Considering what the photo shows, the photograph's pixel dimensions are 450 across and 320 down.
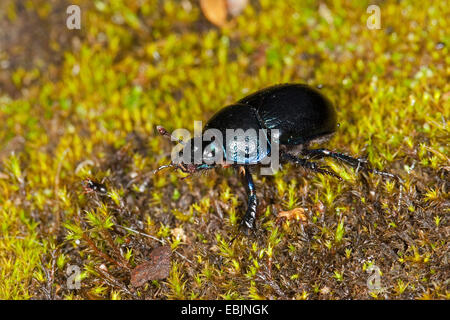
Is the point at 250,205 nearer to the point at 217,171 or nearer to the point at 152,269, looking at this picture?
the point at 217,171

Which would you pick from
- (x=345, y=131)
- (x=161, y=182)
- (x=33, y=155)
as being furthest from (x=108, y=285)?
(x=345, y=131)

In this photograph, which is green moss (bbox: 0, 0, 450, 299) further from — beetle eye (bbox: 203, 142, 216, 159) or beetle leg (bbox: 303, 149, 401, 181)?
beetle eye (bbox: 203, 142, 216, 159)

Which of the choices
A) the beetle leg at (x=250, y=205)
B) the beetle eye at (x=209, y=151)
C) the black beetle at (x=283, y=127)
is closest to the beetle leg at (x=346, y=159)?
the black beetle at (x=283, y=127)

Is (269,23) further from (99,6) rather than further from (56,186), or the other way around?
(56,186)

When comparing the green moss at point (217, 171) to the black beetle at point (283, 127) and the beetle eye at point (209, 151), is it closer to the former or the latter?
the black beetle at point (283, 127)

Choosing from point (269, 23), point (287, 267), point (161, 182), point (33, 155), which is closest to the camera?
point (287, 267)
